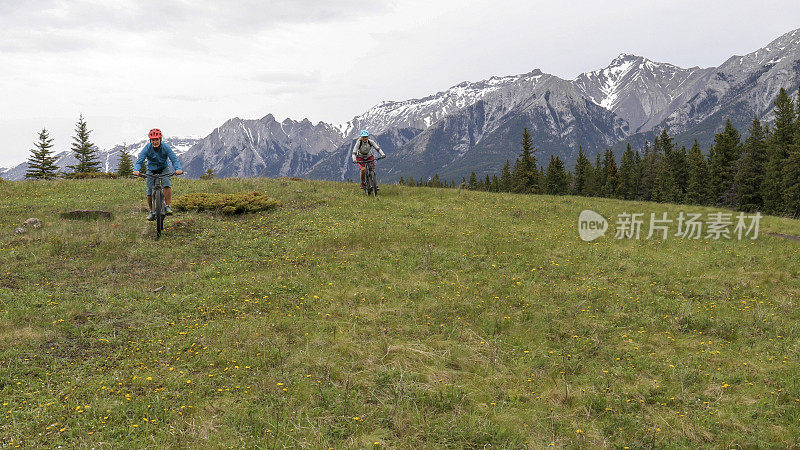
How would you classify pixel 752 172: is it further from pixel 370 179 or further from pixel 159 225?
pixel 159 225

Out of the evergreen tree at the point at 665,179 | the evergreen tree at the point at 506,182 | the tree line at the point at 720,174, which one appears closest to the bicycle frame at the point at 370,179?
the tree line at the point at 720,174

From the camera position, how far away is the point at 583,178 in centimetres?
9144

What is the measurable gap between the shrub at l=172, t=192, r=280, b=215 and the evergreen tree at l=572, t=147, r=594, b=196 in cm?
8231

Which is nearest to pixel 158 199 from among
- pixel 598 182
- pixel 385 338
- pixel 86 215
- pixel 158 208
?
pixel 158 208

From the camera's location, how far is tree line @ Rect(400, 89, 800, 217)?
5209 centimetres

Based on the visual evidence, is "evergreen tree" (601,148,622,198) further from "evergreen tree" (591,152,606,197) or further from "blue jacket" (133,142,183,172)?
"blue jacket" (133,142,183,172)

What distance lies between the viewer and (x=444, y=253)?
14359 millimetres

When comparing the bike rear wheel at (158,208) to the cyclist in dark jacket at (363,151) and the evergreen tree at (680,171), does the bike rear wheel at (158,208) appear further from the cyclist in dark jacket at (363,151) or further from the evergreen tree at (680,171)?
the evergreen tree at (680,171)

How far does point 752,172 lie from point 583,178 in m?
34.7

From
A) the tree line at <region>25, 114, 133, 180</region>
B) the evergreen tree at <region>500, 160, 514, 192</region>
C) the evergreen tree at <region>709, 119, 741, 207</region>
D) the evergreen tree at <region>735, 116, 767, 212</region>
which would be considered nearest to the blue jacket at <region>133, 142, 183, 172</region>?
the tree line at <region>25, 114, 133, 180</region>

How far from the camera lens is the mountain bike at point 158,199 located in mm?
14727

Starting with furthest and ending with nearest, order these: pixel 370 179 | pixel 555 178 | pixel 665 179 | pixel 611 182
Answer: pixel 611 182, pixel 555 178, pixel 665 179, pixel 370 179

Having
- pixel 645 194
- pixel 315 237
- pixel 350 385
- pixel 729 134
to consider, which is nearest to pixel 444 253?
pixel 315 237

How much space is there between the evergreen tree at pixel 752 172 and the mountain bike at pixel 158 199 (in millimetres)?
67447
